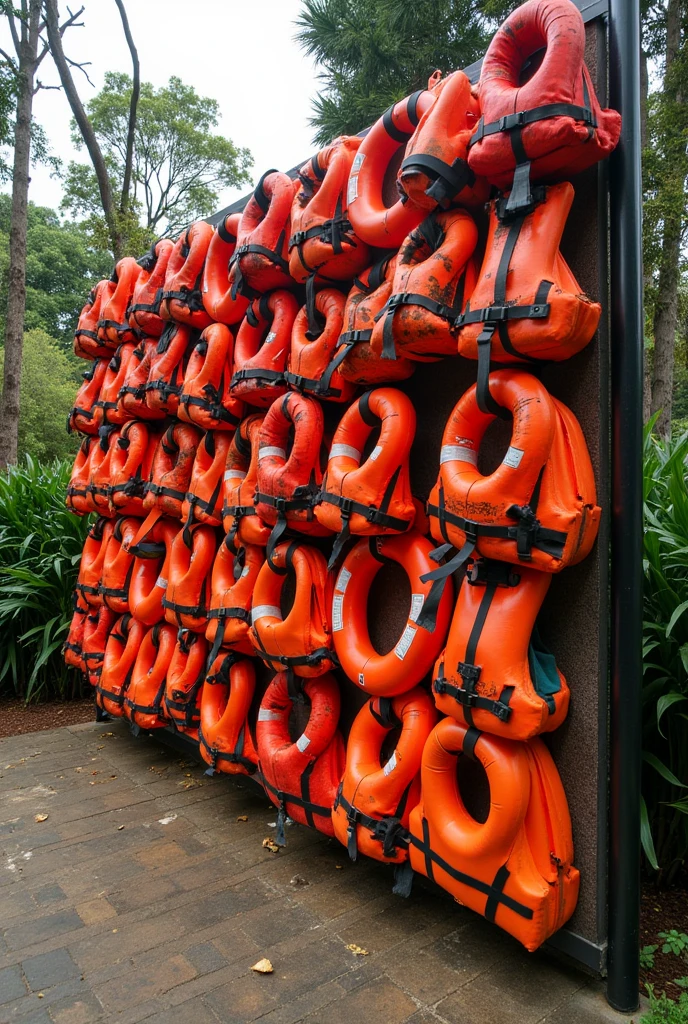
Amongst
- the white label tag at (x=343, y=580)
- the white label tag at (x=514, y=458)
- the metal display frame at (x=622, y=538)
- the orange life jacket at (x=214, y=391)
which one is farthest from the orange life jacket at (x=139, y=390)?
the metal display frame at (x=622, y=538)

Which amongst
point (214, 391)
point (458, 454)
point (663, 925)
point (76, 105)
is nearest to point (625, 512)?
point (458, 454)

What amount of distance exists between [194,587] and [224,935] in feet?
5.23

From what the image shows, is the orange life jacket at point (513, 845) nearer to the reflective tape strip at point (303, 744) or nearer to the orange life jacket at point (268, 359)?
the reflective tape strip at point (303, 744)

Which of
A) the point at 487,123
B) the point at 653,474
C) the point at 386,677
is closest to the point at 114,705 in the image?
the point at 386,677

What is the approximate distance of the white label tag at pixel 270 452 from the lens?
2811mm

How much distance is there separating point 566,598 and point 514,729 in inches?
16.7

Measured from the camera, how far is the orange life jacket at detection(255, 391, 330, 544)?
104 inches

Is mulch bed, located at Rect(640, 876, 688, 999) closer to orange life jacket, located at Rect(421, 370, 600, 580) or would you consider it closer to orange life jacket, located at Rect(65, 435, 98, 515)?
orange life jacket, located at Rect(421, 370, 600, 580)

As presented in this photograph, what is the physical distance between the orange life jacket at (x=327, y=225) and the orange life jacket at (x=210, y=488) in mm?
1041

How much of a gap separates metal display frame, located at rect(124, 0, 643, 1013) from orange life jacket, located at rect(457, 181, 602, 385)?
133mm

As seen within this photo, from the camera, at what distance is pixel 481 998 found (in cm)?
187

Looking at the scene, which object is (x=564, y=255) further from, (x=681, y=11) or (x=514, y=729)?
(x=681, y=11)

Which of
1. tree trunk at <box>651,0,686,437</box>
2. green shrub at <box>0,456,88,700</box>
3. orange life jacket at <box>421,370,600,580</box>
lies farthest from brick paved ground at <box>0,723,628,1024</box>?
tree trunk at <box>651,0,686,437</box>

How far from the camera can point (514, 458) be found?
1.81 metres
